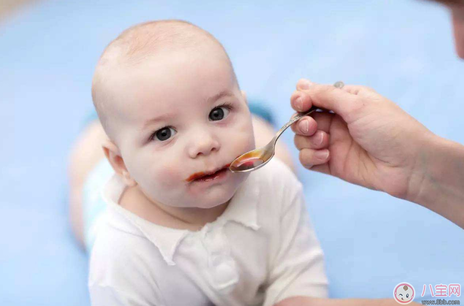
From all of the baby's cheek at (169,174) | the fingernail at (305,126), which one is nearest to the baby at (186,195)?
the baby's cheek at (169,174)

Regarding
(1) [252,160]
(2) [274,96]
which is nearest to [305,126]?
(1) [252,160]

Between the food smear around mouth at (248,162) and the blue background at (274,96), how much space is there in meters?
0.42

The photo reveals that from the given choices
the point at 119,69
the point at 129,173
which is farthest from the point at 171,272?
the point at 119,69

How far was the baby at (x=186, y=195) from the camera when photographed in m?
0.75

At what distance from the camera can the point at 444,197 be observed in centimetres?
87

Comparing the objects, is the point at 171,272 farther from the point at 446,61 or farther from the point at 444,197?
the point at 446,61

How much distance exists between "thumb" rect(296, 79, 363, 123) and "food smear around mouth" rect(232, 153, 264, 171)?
0.15 m

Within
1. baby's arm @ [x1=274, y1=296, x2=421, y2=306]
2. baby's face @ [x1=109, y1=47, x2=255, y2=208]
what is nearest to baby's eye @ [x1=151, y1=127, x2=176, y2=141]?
baby's face @ [x1=109, y1=47, x2=255, y2=208]

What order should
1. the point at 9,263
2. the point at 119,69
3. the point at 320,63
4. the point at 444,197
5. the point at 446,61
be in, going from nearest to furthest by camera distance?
Result: the point at 119,69
the point at 444,197
the point at 9,263
the point at 446,61
the point at 320,63

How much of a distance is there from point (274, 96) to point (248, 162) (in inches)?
29.7

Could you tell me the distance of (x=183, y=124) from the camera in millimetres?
754

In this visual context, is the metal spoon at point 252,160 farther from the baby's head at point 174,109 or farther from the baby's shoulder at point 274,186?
the baby's shoulder at point 274,186

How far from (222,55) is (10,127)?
0.98m

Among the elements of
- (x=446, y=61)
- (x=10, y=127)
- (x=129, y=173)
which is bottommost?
(x=10, y=127)
